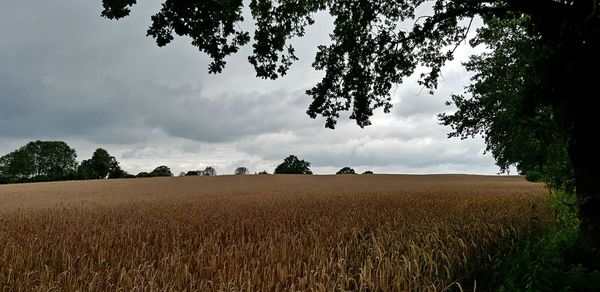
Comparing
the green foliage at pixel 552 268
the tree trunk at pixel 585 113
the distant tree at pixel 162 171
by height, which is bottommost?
the green foliage at pixel 552 268

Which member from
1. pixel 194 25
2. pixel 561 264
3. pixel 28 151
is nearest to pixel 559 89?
pixel 561 264

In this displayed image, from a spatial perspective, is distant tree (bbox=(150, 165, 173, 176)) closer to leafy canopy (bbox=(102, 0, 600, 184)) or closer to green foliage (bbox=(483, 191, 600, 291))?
leafy canopy (bbox=(102, 0, 600, 184))

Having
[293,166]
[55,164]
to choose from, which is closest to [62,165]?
[55,164]

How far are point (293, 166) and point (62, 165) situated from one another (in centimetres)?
5560

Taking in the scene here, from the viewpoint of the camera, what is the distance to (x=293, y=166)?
101500 millimetres

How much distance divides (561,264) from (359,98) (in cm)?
680

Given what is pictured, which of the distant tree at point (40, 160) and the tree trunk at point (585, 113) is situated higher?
the distant tree at point (40, 160)

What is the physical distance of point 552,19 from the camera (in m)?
6.97

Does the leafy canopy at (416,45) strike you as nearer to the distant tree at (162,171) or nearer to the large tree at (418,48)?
the large tree at (418,48)

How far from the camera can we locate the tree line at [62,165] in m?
83.8

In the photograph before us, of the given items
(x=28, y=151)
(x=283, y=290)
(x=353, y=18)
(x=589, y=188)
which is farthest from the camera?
(x=28, y=151)

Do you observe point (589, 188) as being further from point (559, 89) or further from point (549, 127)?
point (559, 89)

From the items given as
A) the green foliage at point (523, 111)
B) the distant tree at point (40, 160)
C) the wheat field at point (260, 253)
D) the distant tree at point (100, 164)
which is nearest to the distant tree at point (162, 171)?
the distant tree at point (100, 164)

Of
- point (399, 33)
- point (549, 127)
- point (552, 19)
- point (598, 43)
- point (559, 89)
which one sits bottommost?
point (549, 127)
